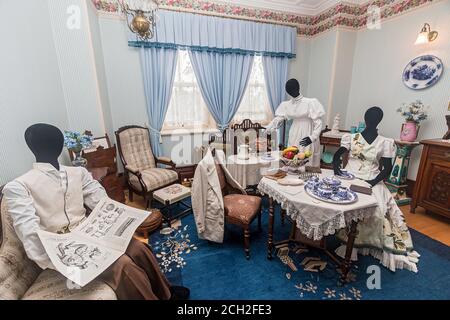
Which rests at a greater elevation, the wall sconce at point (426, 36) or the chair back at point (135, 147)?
the wall sconce at point (426, 36)

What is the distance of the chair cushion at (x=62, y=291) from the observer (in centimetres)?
102

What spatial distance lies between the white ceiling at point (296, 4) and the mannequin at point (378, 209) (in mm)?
2846

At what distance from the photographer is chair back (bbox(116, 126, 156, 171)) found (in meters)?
2.99

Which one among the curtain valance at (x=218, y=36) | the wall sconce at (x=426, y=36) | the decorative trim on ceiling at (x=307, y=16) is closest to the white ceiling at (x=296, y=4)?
the decorative trim on ceiling at (x=307, y=16)

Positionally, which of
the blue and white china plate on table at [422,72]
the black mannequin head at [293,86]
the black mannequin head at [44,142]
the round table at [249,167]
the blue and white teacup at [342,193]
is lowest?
the round table at [249,167]

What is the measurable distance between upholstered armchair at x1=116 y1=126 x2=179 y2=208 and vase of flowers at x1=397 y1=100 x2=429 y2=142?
326cm

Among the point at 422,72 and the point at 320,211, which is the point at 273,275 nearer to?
the point at 320,211

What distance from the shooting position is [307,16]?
3.93m

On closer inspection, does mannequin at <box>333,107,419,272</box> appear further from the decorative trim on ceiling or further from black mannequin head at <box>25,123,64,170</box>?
the decorative trim on ceiling

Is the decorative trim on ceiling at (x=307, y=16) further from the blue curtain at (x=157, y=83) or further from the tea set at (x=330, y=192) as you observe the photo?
the tea set at (x=330, y=192)

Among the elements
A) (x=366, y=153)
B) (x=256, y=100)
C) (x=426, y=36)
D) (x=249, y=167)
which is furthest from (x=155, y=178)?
(x=426, y=36)
